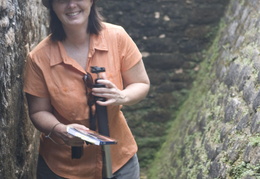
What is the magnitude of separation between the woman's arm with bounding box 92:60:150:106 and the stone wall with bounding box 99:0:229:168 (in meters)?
3.12

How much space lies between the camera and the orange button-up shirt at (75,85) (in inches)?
93.1

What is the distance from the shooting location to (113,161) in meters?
2.52

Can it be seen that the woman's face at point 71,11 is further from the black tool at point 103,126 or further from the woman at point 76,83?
the black tool at point 103,126

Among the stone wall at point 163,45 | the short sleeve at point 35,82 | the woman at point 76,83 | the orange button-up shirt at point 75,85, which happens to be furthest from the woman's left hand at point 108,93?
the stone wall at point 163,45

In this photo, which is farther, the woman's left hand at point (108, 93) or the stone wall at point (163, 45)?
the stone wall at point (163, 45)

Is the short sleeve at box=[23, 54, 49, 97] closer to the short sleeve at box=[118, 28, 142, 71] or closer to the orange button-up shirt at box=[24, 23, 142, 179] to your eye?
the orange button-up shirt at box=[24, 23, 142, 179]

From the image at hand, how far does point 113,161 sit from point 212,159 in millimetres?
1025

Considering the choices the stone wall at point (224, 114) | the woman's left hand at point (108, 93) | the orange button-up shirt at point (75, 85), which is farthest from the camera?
the stone wall at point (224, 114)

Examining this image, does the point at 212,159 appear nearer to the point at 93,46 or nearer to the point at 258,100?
the point at 258,100

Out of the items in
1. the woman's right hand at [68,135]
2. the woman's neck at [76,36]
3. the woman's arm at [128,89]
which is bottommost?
the woman's right hand at [68,135]

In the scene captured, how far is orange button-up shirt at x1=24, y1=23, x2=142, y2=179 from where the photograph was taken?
2.37 meters

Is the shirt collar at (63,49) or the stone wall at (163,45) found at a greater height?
the shirt collar at (63,49)

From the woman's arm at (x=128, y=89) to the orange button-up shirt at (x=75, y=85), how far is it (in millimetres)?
43

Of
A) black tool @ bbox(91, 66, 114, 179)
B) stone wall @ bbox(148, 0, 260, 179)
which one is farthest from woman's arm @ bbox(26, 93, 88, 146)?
stone wall @ bbox(148, 0, 260, 179)
